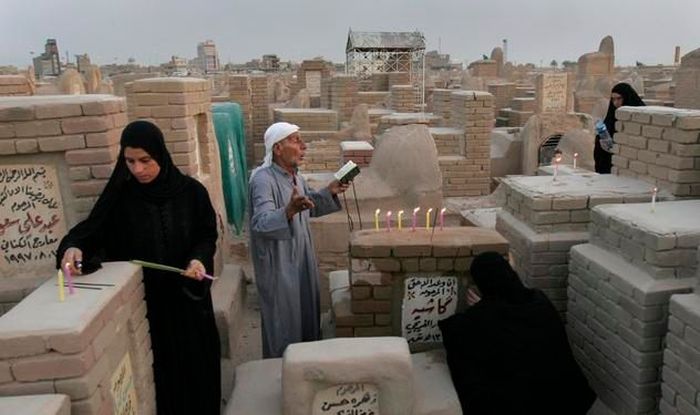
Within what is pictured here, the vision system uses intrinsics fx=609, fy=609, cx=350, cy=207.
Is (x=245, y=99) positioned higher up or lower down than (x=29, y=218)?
higher up

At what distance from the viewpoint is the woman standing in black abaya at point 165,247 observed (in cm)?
276

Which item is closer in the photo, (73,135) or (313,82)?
(73,135)

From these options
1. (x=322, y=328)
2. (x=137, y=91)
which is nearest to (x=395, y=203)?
(x=322, y=328)

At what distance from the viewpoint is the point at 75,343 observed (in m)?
2.13

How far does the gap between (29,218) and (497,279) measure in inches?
94.6

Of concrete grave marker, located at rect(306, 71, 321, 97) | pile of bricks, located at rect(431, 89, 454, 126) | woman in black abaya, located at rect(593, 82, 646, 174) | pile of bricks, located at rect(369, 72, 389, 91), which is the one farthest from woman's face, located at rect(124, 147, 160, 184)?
pile of bricks, located at rect(369, 72, 389, 91)

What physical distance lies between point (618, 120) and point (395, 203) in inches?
90.2

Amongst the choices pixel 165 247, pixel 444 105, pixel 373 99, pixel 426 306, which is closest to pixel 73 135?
pixel 165 247

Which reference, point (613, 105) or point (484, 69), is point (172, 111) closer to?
point (613, 105)

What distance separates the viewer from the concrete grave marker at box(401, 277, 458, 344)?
336 centimetres

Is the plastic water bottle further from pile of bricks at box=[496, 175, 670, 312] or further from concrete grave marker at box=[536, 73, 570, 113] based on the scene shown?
concrete grave marker at box=[536, 73, 570, 113]

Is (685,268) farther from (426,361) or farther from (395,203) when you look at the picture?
(395,203)

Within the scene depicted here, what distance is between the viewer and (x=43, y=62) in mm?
44406

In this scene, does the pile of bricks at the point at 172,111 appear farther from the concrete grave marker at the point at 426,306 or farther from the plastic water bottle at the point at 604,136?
the plastic water bottle at the point at 604,136
